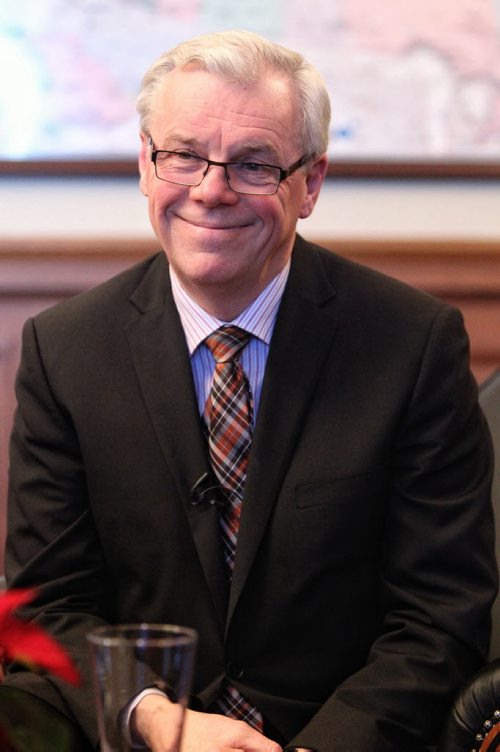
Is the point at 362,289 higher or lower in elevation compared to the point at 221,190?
lower

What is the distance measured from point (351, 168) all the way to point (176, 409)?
1.07 m

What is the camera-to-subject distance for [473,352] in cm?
281

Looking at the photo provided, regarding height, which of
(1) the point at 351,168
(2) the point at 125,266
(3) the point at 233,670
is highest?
(1) the point at 351,168

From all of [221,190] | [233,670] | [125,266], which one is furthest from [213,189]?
[125,266]

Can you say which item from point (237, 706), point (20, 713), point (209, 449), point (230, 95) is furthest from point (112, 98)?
point (20, 713)

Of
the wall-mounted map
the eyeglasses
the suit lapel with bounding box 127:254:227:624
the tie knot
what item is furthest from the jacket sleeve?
the wall-mounted map

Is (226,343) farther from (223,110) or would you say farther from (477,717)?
(477,717)

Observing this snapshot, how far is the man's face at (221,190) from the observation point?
177 cm

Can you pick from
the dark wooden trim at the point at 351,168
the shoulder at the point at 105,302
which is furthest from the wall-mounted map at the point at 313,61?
the shoulder at the point at 105,302

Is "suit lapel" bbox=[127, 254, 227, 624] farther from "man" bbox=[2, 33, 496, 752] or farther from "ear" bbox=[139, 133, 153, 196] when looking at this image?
"ear" bbox=[139, 133, 153, 196]

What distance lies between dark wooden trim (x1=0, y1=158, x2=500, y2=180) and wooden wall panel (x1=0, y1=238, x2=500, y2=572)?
5.8 inches

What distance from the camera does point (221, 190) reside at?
5.78ft

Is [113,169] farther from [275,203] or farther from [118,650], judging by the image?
[118,650]

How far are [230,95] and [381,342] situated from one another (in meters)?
0.45
